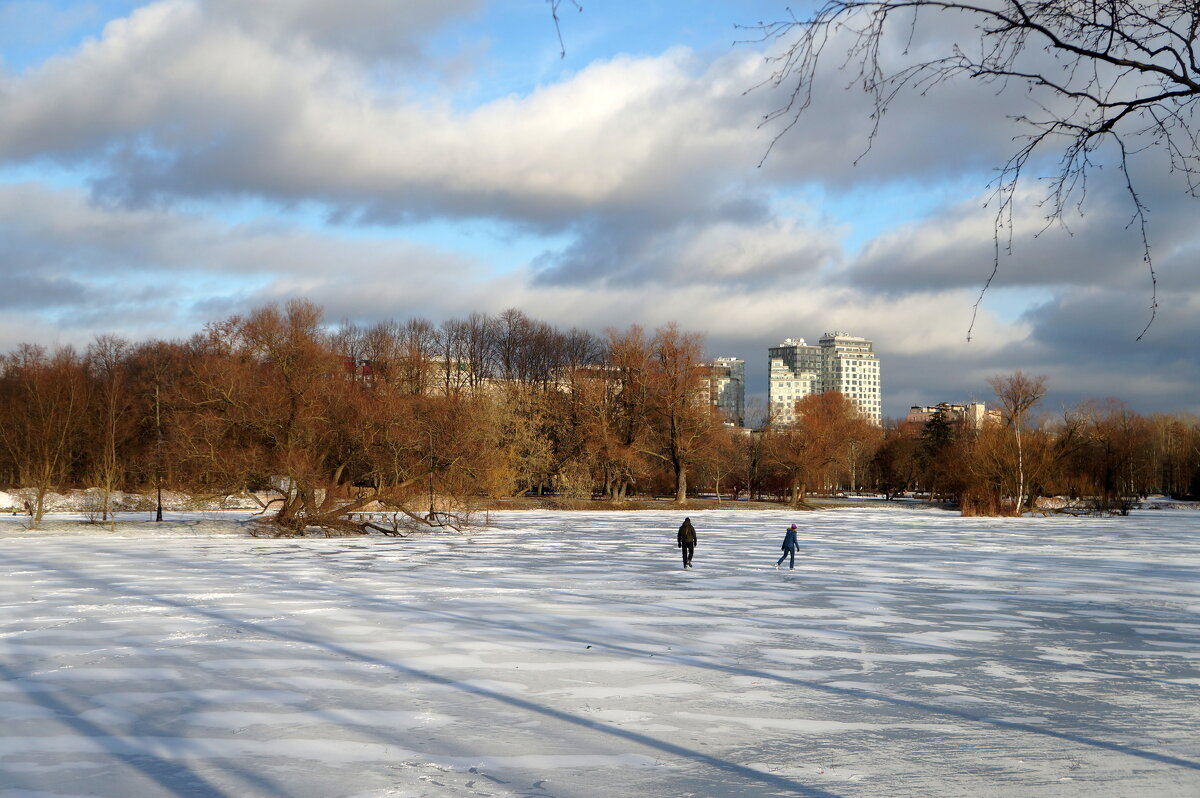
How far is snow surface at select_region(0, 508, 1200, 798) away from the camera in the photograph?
7012 mm

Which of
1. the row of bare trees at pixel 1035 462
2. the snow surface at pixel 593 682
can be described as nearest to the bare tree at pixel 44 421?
the snow surface at pixel 593 682

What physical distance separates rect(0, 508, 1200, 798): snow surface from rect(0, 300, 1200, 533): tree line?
12960 mm

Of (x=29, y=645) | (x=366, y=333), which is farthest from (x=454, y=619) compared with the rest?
(x=366, y=333)

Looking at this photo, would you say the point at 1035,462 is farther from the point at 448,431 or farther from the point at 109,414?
the point at 109,414

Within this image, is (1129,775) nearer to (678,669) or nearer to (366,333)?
(678,669)

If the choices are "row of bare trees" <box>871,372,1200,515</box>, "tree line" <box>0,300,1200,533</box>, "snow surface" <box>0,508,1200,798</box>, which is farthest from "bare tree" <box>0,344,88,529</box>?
"row of bare trees" <box>871,372,1200,515</box>

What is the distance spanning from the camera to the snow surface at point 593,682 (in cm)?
701

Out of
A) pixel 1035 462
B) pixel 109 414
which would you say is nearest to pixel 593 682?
pixel 109 414

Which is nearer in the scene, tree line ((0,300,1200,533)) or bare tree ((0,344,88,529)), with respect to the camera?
tree line ((0,300,1200,533))

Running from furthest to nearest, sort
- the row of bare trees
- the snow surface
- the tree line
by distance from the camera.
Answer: the row of bare trees, the tree line, the snow surface

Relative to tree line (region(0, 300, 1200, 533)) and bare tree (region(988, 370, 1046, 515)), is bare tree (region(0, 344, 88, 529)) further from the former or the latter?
bare tree (region(988, 370, 1046, 515))

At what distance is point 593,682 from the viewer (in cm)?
1005

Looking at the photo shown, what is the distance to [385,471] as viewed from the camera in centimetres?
3522

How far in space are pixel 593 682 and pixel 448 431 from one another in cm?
2612
